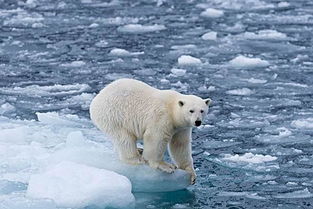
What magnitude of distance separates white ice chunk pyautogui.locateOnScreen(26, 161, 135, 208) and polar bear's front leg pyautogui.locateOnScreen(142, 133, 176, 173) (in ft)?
1.36

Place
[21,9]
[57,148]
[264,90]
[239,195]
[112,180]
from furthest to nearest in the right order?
1. [21,9]
2. [264,90]
3. [57,148]
4. [239,195]
5. [112,180]

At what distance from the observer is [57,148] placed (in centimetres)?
734

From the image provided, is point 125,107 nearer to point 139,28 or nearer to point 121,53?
Answer: point 121,53

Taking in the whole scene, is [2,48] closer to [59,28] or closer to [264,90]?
[59,28]

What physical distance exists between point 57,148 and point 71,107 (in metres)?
1.87

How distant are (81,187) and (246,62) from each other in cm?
516

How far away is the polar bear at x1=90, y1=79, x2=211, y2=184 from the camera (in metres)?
6.54

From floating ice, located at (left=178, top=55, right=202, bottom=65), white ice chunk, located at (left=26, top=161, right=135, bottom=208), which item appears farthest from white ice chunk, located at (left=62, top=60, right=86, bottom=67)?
white ice chunk, located at (left=26, top=161, right=135, bottom=208)

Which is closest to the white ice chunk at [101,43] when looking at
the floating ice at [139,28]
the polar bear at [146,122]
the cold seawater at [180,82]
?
the cold seawater at [180,82]

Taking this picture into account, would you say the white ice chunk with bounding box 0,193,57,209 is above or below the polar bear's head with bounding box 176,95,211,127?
below

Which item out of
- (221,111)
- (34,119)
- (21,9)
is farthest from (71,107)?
(21,9)

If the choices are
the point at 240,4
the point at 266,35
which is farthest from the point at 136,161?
the point at 240,4

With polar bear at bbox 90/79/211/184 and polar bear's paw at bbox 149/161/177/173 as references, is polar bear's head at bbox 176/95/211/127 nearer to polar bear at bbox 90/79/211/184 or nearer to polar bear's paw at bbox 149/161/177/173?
polar bear at bbox 90/79/211/184

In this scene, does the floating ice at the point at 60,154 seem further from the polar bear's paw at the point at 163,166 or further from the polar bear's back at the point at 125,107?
the polar bear's back at the point at 125,107
